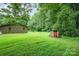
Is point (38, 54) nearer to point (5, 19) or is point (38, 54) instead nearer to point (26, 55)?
point (26, 55)

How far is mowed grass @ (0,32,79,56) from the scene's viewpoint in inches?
84.7

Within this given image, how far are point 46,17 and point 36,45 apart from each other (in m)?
0.30

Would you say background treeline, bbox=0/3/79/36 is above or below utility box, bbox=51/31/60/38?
above

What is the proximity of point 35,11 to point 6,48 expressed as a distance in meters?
0.46

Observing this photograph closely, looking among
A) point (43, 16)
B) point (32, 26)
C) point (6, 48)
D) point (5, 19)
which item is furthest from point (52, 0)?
point (6, 48)

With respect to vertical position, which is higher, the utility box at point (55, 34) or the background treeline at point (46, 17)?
the background treeline at point (46, 17)

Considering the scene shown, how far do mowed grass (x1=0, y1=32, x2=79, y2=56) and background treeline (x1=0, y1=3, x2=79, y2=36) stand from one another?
0.26 ft

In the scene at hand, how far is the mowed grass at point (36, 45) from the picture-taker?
2.15 meters

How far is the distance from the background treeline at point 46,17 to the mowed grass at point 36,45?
8cm

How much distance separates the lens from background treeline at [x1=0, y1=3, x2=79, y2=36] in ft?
7.20

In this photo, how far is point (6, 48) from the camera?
2.16 meters

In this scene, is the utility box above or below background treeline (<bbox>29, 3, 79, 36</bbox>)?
below

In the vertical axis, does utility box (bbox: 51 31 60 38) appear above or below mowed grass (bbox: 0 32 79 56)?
above

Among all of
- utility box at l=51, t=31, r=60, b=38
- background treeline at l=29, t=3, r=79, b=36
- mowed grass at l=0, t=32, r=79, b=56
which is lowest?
mowed grass at l=0, t=32, r=79, b=56
